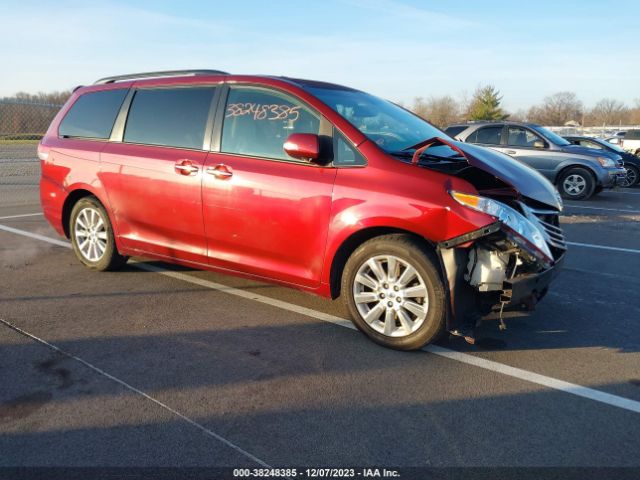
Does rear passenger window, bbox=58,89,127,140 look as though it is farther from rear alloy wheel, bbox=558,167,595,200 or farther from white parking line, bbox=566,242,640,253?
rear alloy wheel, bbox=558,167,595,200

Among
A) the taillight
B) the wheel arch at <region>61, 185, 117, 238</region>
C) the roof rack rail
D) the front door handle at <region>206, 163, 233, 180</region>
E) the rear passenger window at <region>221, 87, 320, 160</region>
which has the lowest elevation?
the wheel arch at <region>61, 185, 117, 238</region>

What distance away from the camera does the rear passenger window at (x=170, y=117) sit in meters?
4.60

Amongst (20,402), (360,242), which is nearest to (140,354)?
(20,402)

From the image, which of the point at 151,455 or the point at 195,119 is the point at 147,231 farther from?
the point at 151,455

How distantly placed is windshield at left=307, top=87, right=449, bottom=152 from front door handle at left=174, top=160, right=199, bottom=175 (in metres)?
1.17

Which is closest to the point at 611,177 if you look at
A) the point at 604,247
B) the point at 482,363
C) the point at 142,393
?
the point at 604,247

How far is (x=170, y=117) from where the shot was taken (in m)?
4.82

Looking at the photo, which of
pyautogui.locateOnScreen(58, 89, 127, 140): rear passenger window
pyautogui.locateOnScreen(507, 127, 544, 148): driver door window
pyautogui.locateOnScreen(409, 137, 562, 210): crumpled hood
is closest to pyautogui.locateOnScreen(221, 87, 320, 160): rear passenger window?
pyautogui.locateOnScreen(409, 137, 562, 210): crumpled hood

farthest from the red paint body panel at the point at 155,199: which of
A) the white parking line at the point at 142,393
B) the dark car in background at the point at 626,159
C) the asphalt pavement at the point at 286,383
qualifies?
the dark car in background at the point at 626,159

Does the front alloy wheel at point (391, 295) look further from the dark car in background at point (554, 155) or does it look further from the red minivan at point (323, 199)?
the dark car in background at point (554, 155)

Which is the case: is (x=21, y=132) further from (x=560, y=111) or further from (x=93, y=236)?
(x=560, y=111)

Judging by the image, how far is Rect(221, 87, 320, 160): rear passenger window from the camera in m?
4.11

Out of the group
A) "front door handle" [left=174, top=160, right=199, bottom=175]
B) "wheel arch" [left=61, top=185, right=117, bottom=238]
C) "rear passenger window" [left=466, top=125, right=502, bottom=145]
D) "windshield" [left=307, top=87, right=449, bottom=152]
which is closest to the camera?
"windshield" [left=307, top=87, right=449, bottom=152]

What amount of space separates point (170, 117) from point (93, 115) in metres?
1.20
